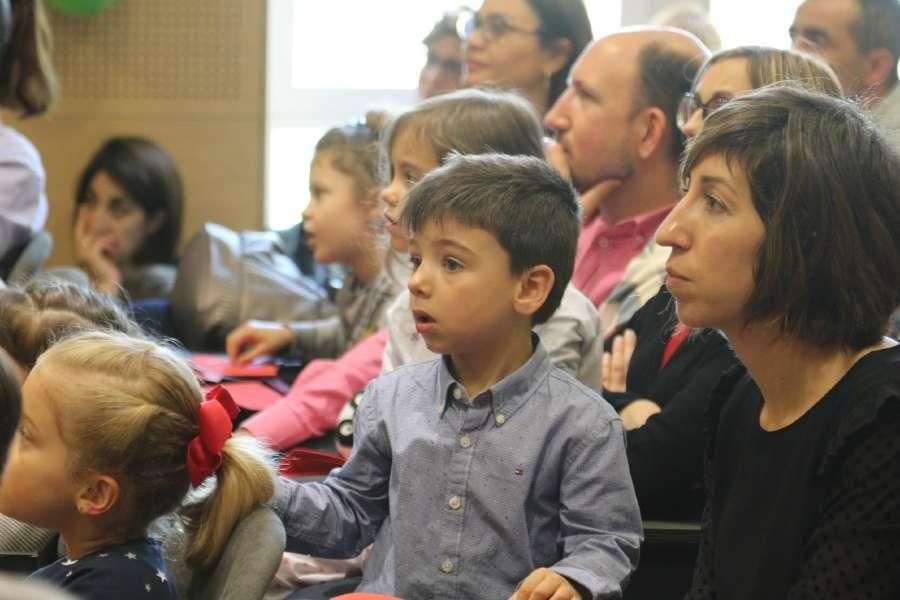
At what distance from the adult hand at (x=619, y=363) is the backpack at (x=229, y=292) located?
140cm

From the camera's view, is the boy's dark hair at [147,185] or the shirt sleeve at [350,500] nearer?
the shirt sleeve at [350,500]

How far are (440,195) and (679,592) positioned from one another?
0.72 metres

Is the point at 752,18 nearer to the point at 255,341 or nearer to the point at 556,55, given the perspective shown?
the point at 556,55

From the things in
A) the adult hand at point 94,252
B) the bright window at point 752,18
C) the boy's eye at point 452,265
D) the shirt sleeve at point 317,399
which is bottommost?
the adult hand at point 94,252

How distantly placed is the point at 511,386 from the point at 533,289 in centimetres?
15

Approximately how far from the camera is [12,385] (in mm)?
1215

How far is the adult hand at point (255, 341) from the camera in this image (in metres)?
3.11

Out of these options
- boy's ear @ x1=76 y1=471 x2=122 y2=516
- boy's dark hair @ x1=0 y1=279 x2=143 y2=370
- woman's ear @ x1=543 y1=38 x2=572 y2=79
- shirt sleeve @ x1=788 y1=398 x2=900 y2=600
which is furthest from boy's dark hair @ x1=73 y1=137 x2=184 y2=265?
shirt sleeve @ x1=788 y1=398 x2=900 y2=600

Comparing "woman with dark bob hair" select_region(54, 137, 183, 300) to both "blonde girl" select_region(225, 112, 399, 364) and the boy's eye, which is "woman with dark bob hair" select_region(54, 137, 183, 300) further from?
the boy's eye

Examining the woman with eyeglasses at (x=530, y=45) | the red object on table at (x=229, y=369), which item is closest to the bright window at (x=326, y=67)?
the woman with eyeglasses at (x=530, y=45)

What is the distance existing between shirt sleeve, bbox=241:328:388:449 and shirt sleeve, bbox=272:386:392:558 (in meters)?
0.61

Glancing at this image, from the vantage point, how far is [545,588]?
1.61 m

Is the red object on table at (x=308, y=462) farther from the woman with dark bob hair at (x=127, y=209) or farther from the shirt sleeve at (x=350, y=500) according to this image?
the woman with dark bob hair at (x=127, y=209)

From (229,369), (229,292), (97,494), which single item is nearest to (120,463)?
(97,494)
